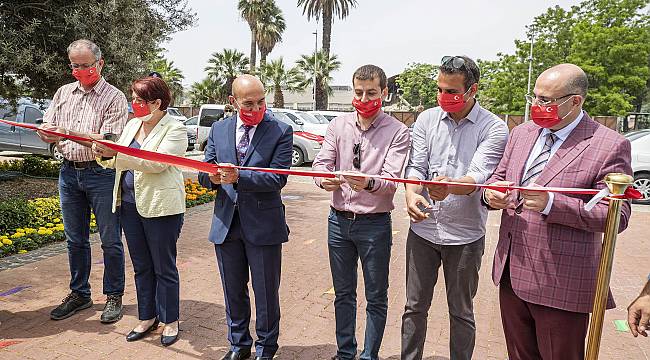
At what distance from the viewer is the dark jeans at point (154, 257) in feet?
11.4

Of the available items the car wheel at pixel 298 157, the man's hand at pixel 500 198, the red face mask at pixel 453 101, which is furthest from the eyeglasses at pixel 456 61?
the car wheel at pixel 298 157

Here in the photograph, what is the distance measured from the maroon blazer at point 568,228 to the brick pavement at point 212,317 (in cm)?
147

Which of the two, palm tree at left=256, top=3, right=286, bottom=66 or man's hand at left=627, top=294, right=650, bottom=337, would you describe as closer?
man's hand at left=627, top=294, right=650, bottom=337

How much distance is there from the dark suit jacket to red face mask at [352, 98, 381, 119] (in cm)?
51

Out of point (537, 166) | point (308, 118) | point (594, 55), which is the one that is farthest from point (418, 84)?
point (537, 166)

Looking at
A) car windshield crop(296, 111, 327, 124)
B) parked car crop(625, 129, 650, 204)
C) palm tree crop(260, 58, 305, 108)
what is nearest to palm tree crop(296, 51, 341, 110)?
palm tree crop(260, 58, 305, 108)

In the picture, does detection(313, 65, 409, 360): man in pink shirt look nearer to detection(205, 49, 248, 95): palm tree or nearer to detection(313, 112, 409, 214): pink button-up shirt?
detection(313, 112, 409, 214): pink button-up shirt

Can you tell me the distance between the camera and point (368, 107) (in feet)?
9.91

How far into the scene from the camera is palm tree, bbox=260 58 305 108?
40406 millimetres

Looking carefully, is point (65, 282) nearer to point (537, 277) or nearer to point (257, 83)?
point (257, 83)

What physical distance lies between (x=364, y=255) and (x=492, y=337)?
163cm

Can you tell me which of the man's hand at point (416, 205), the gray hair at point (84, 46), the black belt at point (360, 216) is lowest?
the black belt at point (360, 216)

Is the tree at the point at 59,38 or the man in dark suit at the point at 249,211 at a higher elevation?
the tree at the point at 59,38

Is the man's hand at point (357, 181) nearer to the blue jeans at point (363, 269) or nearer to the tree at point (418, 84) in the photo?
the blue jeans at point (363, 269)
